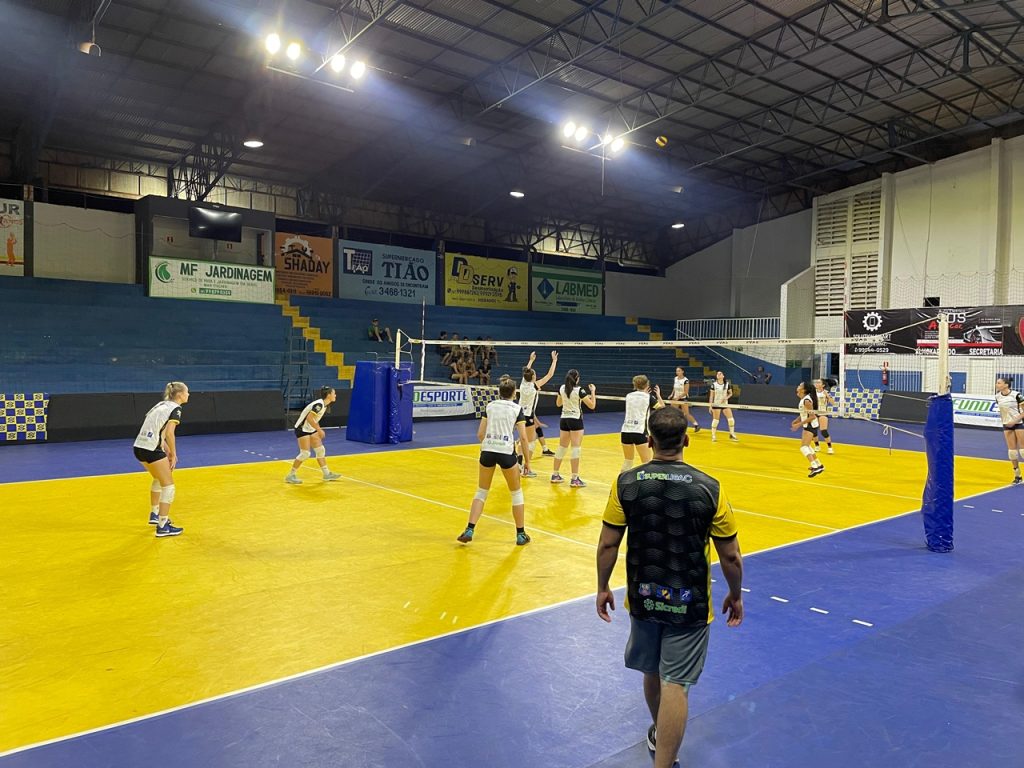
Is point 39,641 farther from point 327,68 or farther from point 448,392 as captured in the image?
point 448,392

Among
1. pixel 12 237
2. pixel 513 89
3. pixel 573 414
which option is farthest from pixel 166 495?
pixel 12 237

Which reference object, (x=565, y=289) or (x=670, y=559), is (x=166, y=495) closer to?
(x=670, y=559)

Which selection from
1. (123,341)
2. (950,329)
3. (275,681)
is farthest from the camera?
(950,329)

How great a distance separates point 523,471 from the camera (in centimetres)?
1302

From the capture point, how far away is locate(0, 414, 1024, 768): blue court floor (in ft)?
12.4

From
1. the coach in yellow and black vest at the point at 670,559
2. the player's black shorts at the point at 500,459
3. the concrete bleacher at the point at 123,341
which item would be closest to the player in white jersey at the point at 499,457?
the player's black shorts at the point at 500,459

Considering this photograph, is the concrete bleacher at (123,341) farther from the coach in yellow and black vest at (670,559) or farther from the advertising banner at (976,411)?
the advertising banner at (976,411)

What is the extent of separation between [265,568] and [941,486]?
25.2 feet

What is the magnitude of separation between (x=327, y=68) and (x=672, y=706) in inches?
710

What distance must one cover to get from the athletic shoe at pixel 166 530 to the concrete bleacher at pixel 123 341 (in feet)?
41.6

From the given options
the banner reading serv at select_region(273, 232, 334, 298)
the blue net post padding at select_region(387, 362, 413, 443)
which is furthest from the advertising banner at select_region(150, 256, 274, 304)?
the blue net post padding at select_region(387, 362, 413, 443)

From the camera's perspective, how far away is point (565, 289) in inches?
1406

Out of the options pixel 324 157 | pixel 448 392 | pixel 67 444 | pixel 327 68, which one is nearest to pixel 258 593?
pixel 67 444

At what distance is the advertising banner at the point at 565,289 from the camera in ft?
114
